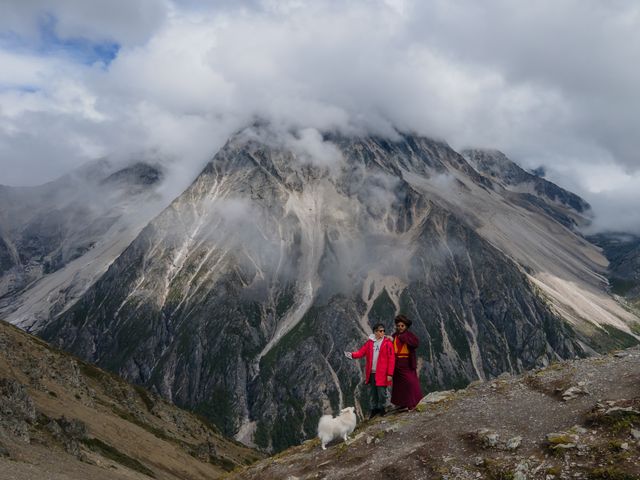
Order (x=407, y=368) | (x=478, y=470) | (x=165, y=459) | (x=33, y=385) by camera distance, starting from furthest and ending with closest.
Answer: (x=165, y=459), (x=33, y=385), (x=407, y=368), (x=478, y=470)

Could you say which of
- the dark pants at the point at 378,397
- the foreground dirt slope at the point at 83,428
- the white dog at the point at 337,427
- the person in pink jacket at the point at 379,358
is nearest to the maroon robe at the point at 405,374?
the person in pink jacket at the point at 379,358

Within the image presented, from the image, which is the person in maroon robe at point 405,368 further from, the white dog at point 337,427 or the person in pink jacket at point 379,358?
the white dog at point 337,427

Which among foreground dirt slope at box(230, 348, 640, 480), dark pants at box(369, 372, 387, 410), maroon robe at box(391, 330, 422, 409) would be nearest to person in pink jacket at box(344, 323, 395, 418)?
dark pants at box(369, 372, 387, 410)

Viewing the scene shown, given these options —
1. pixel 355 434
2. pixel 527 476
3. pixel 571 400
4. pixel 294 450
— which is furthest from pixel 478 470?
pixel 294 450

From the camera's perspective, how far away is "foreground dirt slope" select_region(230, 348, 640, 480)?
21.1 m

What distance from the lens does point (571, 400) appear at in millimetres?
26250

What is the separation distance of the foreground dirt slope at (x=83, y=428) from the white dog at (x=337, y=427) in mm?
18993

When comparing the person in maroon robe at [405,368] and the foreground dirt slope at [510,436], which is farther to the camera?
the person in maroon robe at [405,368]

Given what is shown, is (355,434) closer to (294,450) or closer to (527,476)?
(294,450)

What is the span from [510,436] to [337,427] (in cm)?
1004

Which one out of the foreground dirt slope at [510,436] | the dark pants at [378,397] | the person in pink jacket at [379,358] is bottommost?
the foreground dirt slope at [510,436]

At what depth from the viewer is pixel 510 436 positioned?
79.0ft

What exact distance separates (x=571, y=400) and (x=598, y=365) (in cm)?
581

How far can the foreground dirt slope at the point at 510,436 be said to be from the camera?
21094mm
